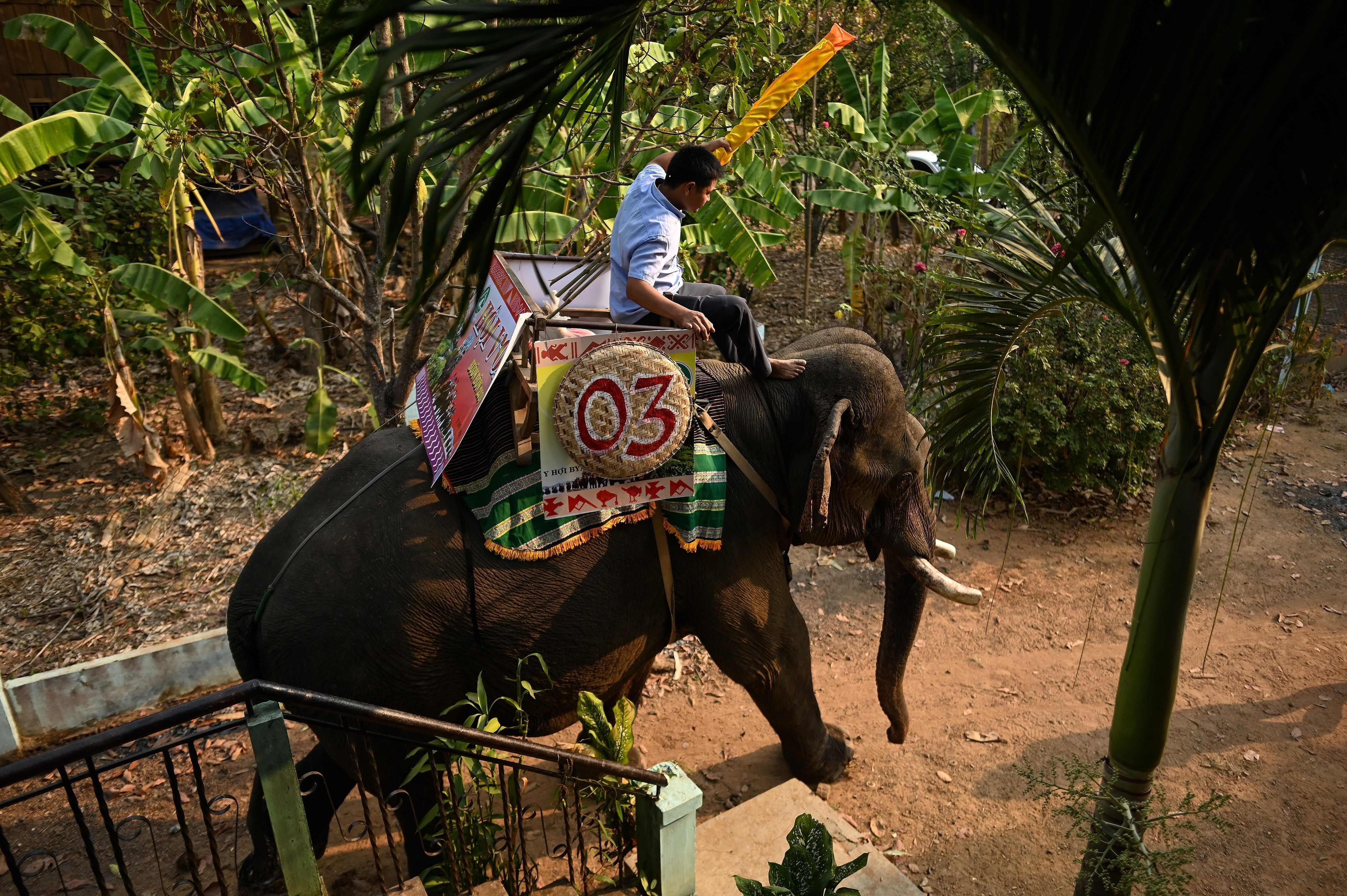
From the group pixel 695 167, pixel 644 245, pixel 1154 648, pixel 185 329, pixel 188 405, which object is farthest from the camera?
pixel 188 405

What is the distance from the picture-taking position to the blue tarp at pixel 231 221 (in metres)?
12.3

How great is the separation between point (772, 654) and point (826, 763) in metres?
1.03

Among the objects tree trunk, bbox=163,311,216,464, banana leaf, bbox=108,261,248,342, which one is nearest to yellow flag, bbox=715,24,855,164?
banana leaf, bbox=108,261,248,342

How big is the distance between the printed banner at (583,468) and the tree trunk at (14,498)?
606cm

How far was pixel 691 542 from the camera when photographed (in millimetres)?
4180

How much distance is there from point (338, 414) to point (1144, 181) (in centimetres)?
813

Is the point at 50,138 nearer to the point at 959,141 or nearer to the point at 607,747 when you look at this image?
the point at 607,747

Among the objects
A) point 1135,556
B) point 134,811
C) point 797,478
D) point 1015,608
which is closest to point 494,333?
point 797,478

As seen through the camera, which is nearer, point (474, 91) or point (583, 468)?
point (474, 91)

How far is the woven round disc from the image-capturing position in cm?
388

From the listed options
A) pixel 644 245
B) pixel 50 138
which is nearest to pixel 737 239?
pixel 644 245

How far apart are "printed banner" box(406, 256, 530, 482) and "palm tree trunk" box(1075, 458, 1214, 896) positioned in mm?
2564

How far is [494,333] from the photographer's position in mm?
4031

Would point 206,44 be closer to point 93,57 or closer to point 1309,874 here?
point 93,57
